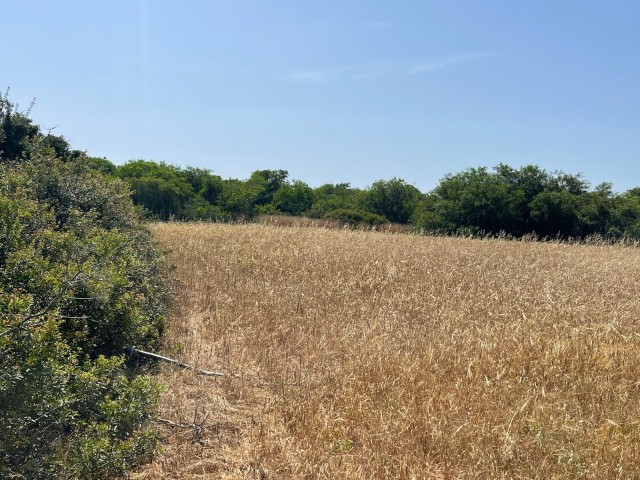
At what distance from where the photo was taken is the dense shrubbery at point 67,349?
3180 mm

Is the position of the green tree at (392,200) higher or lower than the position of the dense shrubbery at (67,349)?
higher

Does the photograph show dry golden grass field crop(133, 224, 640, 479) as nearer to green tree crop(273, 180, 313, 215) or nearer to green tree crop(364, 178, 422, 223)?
green tree crop(364, 178, 422, 223)

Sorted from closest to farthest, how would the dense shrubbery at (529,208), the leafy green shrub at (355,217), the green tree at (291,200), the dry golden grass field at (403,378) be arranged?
1. the dry golden grass field at (403,378)
2. the dense shrubbery at (529,208)
3. the leafy green shrub at (355,217)
4. the green tree at (291,200)

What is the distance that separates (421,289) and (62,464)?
6.56 m

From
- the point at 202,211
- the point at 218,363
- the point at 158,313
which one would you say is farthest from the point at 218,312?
the point at 202,211

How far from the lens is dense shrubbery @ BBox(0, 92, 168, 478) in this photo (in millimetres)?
3180

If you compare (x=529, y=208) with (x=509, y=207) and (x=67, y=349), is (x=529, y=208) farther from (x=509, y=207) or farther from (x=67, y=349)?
(x=67, y=349)

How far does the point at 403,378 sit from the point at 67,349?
2829mm

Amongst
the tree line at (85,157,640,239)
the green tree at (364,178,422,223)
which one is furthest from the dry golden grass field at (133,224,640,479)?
the green tree at (364,178,422,223)

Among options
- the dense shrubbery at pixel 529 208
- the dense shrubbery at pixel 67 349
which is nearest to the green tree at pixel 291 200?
the dense shrubbery at pixel 529 208

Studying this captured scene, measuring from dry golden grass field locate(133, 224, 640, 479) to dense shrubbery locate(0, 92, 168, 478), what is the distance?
1.53 ft

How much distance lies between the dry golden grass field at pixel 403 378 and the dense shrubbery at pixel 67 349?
47 centimetres

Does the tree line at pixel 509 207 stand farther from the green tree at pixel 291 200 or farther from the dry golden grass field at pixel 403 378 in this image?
the dry golden grass field at pixel 403 378

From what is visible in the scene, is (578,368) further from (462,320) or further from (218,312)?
(218,312)
